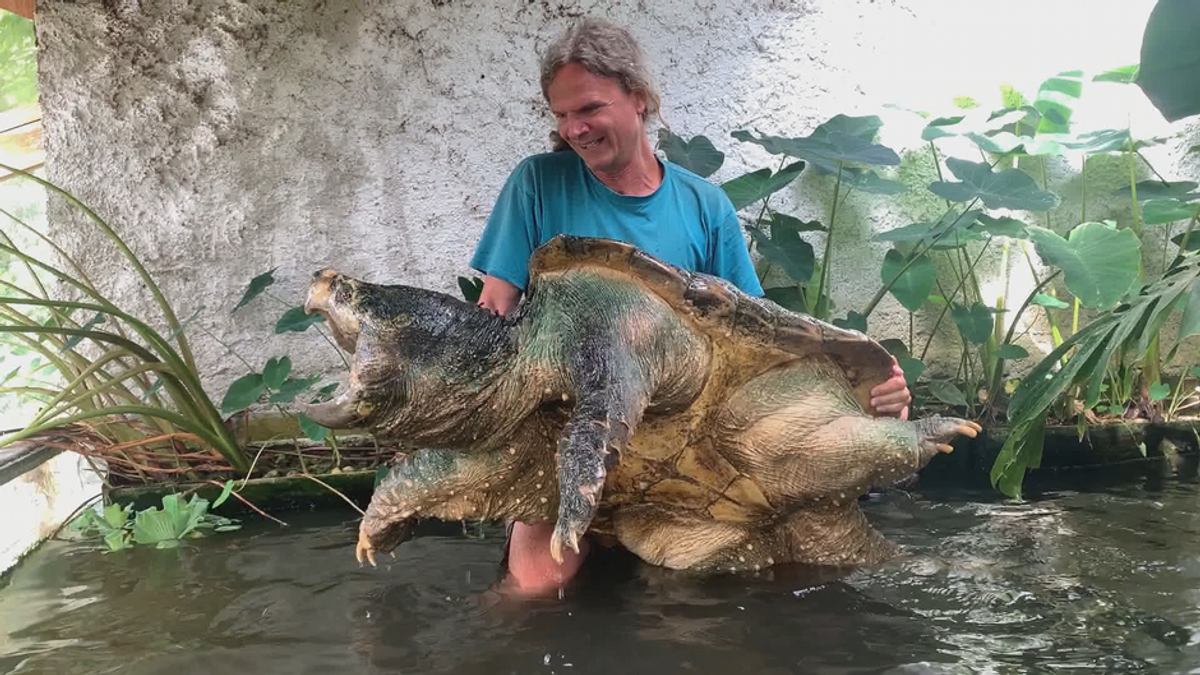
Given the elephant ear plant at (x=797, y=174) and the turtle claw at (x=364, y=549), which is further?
the elephant ear plant at (x=797, y=174)

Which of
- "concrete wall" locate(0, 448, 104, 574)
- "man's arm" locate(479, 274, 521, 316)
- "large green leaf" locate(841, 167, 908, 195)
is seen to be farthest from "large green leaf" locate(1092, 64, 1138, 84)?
"concrete wall" locate(0, 448, 104, 574)

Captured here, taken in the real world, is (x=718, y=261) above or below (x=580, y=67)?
below

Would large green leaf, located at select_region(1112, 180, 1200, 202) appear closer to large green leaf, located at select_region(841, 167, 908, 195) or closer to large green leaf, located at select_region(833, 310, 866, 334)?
large green leaf, located at select_region(841, 167, 908, 195)

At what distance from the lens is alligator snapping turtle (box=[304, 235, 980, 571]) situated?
1.54m

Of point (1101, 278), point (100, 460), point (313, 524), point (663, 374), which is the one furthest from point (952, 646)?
point (100, 460)

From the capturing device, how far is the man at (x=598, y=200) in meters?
1.90

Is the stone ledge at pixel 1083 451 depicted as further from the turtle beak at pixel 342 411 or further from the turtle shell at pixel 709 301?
the turtle beak at pixel 342 411

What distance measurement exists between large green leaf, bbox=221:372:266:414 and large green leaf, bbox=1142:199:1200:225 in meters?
3.35

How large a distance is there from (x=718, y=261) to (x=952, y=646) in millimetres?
1106

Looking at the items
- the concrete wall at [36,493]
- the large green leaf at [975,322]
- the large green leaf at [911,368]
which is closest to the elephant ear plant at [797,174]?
the large green leaf at [911,368]

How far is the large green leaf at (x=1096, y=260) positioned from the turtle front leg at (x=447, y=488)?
1961 millimetres

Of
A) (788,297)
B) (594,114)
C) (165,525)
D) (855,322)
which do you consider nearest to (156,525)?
(165,525)

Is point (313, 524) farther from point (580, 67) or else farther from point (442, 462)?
point (580, 67)

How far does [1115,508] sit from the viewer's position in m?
2.41
